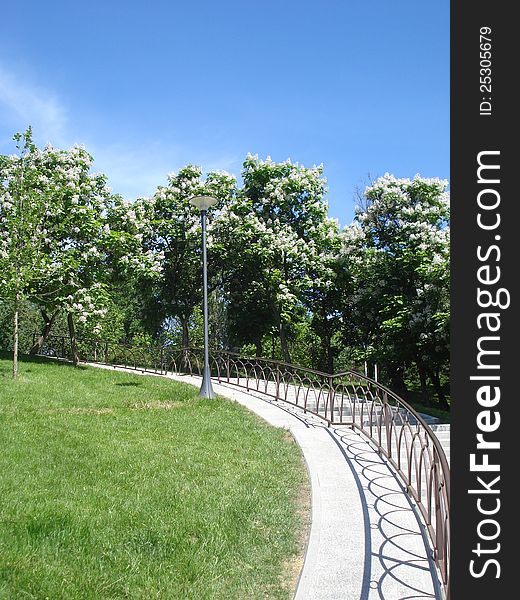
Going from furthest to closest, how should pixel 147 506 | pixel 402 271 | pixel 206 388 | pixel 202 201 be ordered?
pixel 402 271
pixel 206 388
pixel 202 201
pixel 147 506

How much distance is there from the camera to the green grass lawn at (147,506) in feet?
14.1

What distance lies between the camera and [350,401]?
1048 cm

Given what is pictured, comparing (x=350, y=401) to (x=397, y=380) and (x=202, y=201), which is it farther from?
(x=397, y=380)

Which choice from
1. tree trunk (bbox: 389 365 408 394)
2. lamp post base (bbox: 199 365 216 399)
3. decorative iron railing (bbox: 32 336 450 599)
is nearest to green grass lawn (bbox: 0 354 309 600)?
decorative iron railing (bbox: 32 336 450 599)

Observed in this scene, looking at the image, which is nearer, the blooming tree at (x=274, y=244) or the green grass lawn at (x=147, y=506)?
the green grass lawn at (x=147, y=506)

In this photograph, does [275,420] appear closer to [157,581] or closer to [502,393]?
[157,581]

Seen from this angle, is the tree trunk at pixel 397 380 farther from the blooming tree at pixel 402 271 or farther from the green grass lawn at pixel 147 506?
the green grass lawn at pixel 147 506

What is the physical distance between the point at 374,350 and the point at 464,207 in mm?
17380

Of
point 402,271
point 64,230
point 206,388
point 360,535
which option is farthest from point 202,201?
point 360,535

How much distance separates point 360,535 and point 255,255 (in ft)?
57.2

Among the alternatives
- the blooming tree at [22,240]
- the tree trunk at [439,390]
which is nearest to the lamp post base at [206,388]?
the blooming tree at [22,240]

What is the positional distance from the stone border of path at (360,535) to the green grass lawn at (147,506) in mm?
208

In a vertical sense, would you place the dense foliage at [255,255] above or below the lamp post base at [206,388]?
above

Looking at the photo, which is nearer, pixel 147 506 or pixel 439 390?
pixel 147 506
